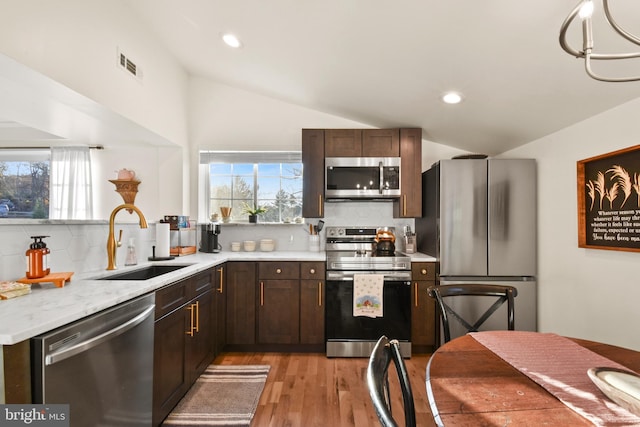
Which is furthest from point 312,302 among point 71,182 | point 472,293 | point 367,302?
point 71,182

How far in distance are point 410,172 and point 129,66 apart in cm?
269

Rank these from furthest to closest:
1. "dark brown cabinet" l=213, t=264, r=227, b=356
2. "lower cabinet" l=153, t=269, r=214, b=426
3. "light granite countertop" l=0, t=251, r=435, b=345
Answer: "dark brown cabinet" l=213, t=264, r=227, b=356, "lower cabinet" l=153, t=269, r=214, b=426, "light granite countertop" l=0, t=251, r=435, b=345

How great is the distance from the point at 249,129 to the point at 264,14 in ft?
5.56

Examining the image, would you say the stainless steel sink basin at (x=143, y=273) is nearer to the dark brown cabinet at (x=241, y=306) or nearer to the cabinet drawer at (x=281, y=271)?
the dark brown cabinet at (x=241, y=306)

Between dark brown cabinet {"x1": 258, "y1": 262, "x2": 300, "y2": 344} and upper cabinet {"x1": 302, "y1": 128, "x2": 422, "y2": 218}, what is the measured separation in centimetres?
72

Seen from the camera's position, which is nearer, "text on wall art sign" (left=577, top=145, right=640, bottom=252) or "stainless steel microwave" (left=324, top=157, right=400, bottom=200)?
"text on wall art sign" (left=577, top=145, right=640, bottom=252)

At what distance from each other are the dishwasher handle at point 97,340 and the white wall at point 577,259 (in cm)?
281

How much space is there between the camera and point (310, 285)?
2.89 m

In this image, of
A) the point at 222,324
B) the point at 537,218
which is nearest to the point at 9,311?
the point at 222,324

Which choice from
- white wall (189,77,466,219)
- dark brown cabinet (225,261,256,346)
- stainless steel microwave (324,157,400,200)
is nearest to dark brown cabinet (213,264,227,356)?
dark brown cabinet (225,261,256,346)

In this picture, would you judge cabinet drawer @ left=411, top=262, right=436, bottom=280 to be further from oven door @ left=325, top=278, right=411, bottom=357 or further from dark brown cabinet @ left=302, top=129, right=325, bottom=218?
dark brown cabinet @ left=302, top=129, right=325, bottom=218

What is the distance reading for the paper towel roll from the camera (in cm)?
270

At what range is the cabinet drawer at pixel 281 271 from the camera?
9.52 feet

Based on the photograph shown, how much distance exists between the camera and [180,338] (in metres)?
2.00
